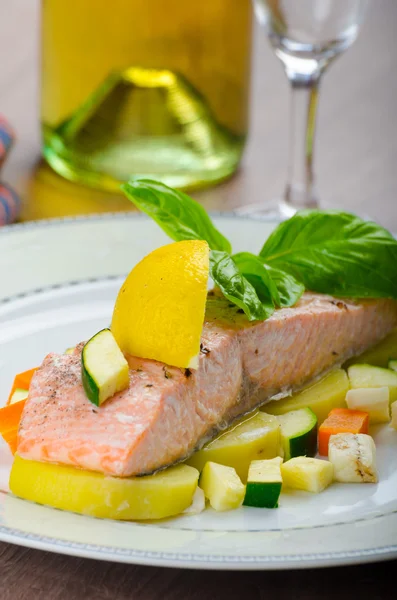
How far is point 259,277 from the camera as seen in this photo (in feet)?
6.69

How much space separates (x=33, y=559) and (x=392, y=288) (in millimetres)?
1017

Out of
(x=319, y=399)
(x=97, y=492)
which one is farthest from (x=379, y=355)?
(x=97, y=492)

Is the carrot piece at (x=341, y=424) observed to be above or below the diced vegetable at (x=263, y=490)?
below

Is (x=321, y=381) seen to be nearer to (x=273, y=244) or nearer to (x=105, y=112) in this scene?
(x=273, y=244)

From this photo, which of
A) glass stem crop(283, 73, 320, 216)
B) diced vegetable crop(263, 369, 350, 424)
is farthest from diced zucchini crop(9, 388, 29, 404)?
glass stem crop(283, 73, 320, 216)

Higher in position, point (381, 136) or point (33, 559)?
point (33, 559)

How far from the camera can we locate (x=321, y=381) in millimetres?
2162

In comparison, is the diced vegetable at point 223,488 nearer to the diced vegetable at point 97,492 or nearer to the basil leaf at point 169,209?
the diced vegetable at point 97,492

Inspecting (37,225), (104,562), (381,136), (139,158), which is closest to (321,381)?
(104,562)

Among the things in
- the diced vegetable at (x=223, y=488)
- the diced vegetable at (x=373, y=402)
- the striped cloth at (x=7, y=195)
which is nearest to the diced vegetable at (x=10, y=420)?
the diced vegetable at (x=223, y=488)

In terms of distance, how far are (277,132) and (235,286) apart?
2094mm

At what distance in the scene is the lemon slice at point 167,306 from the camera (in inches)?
69.3

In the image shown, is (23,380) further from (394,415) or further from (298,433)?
(394,415)

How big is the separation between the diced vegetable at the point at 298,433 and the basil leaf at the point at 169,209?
41 cm
